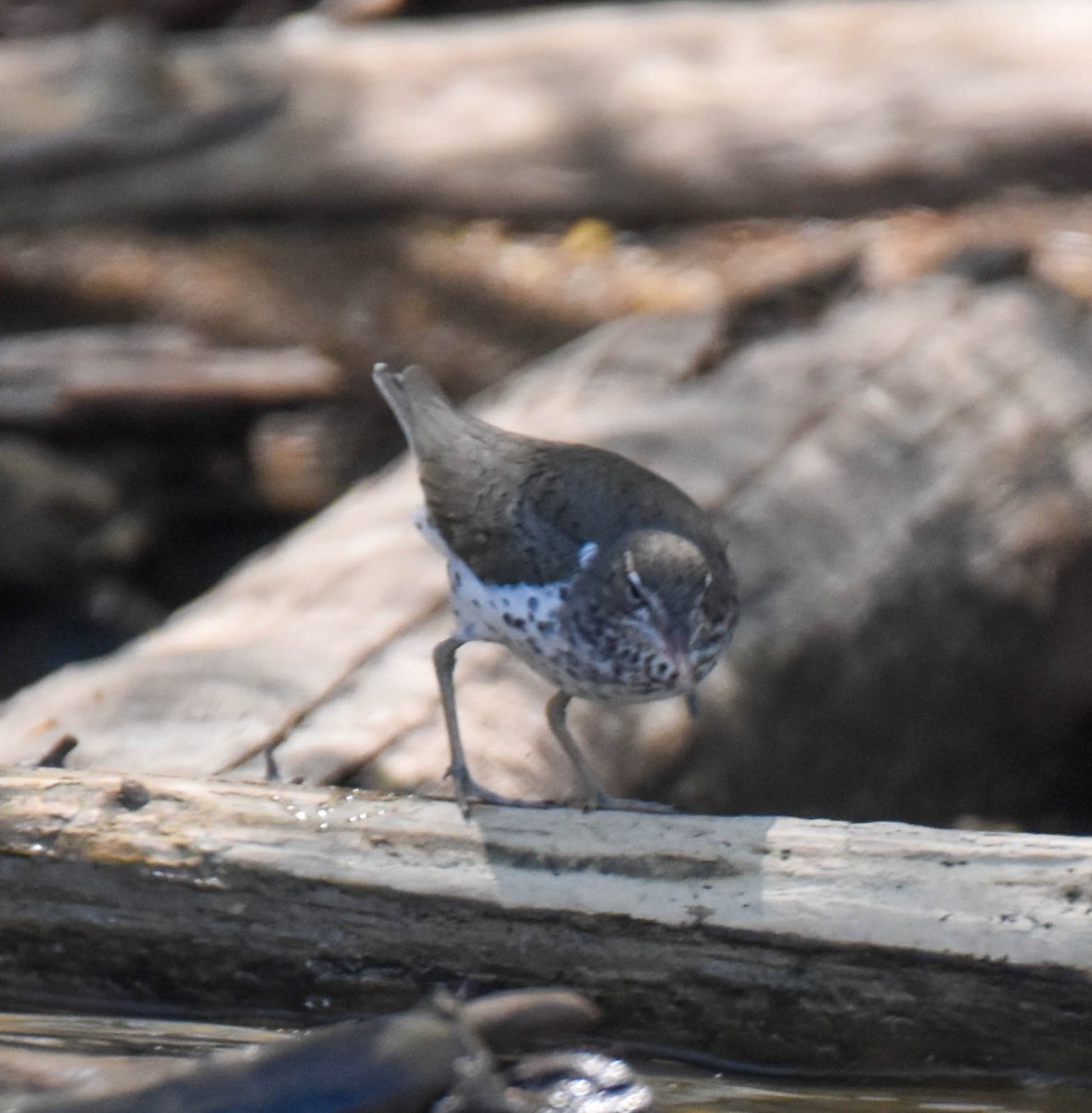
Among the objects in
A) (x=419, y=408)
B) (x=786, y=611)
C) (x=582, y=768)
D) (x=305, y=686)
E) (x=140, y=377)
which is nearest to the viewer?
(x=582, y=768)

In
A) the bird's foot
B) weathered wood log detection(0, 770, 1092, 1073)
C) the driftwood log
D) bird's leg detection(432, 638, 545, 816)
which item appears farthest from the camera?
the driftwood log

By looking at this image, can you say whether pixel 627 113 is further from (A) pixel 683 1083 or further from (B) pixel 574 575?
(A) pixel 683 1083

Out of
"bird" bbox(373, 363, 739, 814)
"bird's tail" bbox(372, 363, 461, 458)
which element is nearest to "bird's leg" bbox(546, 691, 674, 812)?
"bird" bbox(373, 363, 739, 814)

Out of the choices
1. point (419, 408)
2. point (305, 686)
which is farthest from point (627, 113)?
point (305, 686)

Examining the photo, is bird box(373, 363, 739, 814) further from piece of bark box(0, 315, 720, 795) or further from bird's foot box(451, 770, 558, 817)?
piece of bark box(0, 315, 720, 795)

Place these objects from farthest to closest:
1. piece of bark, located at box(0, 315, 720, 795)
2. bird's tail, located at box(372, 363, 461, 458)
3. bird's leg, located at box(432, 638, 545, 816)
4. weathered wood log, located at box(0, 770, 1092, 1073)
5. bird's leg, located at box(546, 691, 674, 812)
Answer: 1. bird's tail, located at box(372, 363, 461, 458)
2. piece of bark, located at box(0, 315, 720, 795)
3. bird's leg, located at box(546, 691, 674, 812)
4. bird's leg, located at box(432, 638, 545, 816)
5. weathered wood log, located at box(0, 770, 1092, 1073)

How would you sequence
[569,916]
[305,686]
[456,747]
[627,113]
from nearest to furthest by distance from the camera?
[569,916]
[456,747]
[305,686]
[627,113]

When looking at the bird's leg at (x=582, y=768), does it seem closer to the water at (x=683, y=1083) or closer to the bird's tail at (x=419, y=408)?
the water at (x=683, y=1083)

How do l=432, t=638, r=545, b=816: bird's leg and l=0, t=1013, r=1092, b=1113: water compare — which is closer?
l=0, t=1013, r=1092, b=1113: water
